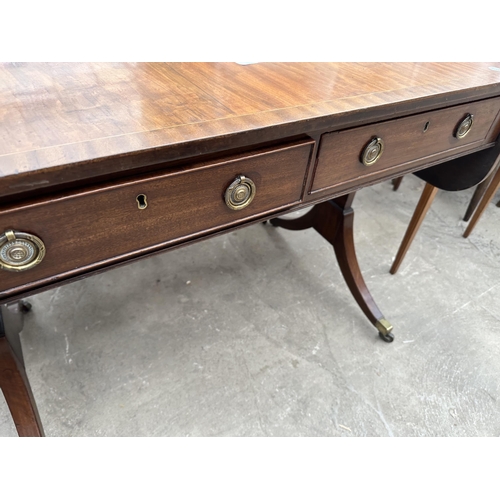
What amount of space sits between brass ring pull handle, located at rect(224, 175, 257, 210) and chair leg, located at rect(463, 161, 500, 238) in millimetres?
1255

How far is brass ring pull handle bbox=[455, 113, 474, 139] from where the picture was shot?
0.82 metres

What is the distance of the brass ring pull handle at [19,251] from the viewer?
0.43 metres

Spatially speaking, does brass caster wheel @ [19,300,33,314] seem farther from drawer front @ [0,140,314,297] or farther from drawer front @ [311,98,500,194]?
drawer front @ [311,98,500,194]

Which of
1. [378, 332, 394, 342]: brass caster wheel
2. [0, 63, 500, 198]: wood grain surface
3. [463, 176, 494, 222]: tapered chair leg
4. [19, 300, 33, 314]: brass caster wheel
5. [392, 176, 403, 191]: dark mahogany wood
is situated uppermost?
[0, 63, 500, 198]: wood grain surface

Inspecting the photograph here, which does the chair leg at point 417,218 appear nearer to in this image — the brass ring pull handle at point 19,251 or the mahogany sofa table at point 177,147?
the mahogany sofa table at point 177,147

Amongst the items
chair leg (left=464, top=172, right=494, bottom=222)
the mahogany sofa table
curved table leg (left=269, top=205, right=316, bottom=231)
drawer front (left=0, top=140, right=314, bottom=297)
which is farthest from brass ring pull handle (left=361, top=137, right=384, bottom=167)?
chair leg (left=464, top=172, right=494, bottom=222)

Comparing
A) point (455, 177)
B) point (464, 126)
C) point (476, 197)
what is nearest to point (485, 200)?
point (476, 197)

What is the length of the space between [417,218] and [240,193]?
924 mm

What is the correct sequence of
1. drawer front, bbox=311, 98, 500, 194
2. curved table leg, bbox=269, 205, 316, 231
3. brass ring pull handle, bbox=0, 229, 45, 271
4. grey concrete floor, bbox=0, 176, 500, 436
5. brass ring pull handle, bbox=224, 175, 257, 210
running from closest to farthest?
1. brass ring pull handle, bbox=0, 229, 45, 271
2. brass ring pull handle, bbox=224, 175, 257, 210
3. drawer front, bbox=311, 98, 500, 194
4. grey concrete floor, bbox=0, 176, 500, 436
5. curved table leg, bbox=269, 205, 316, 231

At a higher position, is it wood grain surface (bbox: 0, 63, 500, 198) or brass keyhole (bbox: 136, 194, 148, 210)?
wood grain surface (bbox: 0, 63, 500, 198)

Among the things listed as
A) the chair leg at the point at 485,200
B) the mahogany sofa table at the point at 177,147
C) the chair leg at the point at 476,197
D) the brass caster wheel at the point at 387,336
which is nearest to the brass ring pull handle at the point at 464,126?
the mahogany sofa table at the point at 177,147

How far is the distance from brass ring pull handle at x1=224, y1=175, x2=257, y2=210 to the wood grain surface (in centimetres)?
6

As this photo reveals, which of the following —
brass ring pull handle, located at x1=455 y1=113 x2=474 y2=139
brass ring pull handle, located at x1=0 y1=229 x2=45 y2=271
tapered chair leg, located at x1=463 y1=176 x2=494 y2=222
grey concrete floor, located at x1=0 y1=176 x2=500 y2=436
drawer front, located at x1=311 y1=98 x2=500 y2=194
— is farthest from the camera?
tapered chair leg, located at x1=463 y1=176 x2=494 y2=222

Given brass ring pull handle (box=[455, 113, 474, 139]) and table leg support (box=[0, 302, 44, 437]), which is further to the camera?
brass ring pull handle (box=[455, 113, 474, 139])
